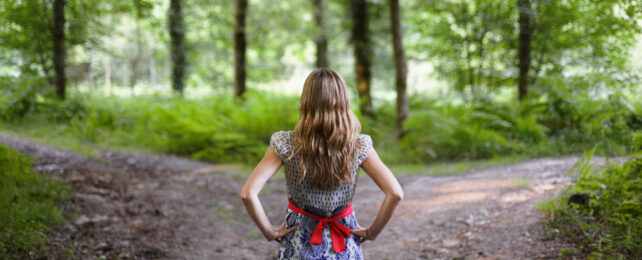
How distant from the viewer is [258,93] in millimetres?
10977

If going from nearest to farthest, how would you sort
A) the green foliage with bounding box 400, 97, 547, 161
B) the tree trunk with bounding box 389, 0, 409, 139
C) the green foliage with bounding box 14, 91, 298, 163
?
the green foliage with bounding box 400, 97, 547, 161 → the green foliage with bounding box 14, 91, 298, 163 → the tree trunk with bounding box 389, 0, 409, 139

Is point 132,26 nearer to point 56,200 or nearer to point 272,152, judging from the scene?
point 56,200

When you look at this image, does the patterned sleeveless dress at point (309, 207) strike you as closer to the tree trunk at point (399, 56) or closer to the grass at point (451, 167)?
the grass at point (451, 167)

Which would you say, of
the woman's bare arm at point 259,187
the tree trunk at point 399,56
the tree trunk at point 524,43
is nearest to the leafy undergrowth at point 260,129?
the tree trunk at point 399,56

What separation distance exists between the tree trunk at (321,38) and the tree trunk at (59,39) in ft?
22.0

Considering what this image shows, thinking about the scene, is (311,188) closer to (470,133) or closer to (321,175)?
(321,175)

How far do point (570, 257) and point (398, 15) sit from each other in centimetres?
754

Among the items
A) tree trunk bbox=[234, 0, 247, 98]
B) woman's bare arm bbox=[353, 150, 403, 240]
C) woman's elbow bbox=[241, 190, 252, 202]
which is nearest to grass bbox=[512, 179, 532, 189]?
woman's bare arm bbox=[353, 150, 403, 240]

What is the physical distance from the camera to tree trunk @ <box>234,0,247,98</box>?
11531mm

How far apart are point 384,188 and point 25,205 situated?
3775mm

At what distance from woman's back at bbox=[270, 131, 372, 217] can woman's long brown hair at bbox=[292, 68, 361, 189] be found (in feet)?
0.15

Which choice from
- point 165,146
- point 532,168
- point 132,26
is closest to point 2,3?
point 165,146

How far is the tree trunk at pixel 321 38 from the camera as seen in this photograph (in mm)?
12704

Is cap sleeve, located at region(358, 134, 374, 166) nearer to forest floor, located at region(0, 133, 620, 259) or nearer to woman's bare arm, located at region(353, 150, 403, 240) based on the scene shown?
woman's bare arm, located at region(353, 150, 403, 240)
